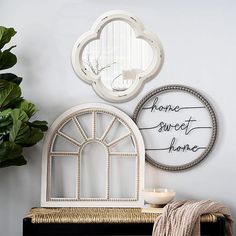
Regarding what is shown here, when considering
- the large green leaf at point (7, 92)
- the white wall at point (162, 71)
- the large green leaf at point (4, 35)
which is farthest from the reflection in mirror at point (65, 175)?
the large green leaf at point (4, 35)

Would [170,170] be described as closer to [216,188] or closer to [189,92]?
[216,188]

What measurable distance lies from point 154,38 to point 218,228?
3.70 ft

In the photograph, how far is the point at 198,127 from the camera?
2744mm

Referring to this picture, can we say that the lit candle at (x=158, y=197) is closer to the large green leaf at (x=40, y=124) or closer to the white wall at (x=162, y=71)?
the white wall at (x=162, y=71)

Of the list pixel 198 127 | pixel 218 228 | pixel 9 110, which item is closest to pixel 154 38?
pixel 198 127

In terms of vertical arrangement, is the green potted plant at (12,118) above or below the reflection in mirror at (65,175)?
above

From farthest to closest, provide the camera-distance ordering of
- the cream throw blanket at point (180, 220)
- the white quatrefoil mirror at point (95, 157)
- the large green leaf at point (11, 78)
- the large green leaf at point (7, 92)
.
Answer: the white quatrefoil mirror at point (95, 157), the large green leaf at point (11, 78), the large green leaf at point (7, 92), the cream throw blanket at point (180, 220)

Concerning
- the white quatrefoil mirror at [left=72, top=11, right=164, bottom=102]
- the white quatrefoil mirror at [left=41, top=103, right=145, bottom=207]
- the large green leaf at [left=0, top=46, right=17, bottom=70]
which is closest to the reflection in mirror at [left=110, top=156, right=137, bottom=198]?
the white quatrefoil mirror at [left=41, top=103, right=145, bottom=207]

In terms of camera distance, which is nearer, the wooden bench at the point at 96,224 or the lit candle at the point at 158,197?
the wooden bench at the point at 96,224

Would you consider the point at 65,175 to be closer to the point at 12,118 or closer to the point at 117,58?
the point at 12,118

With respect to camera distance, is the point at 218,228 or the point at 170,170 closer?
the point at 218,228

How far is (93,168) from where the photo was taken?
2711 mm

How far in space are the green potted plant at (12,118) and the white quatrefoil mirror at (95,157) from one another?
0.70 ft

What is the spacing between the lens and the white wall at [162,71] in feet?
8.87
